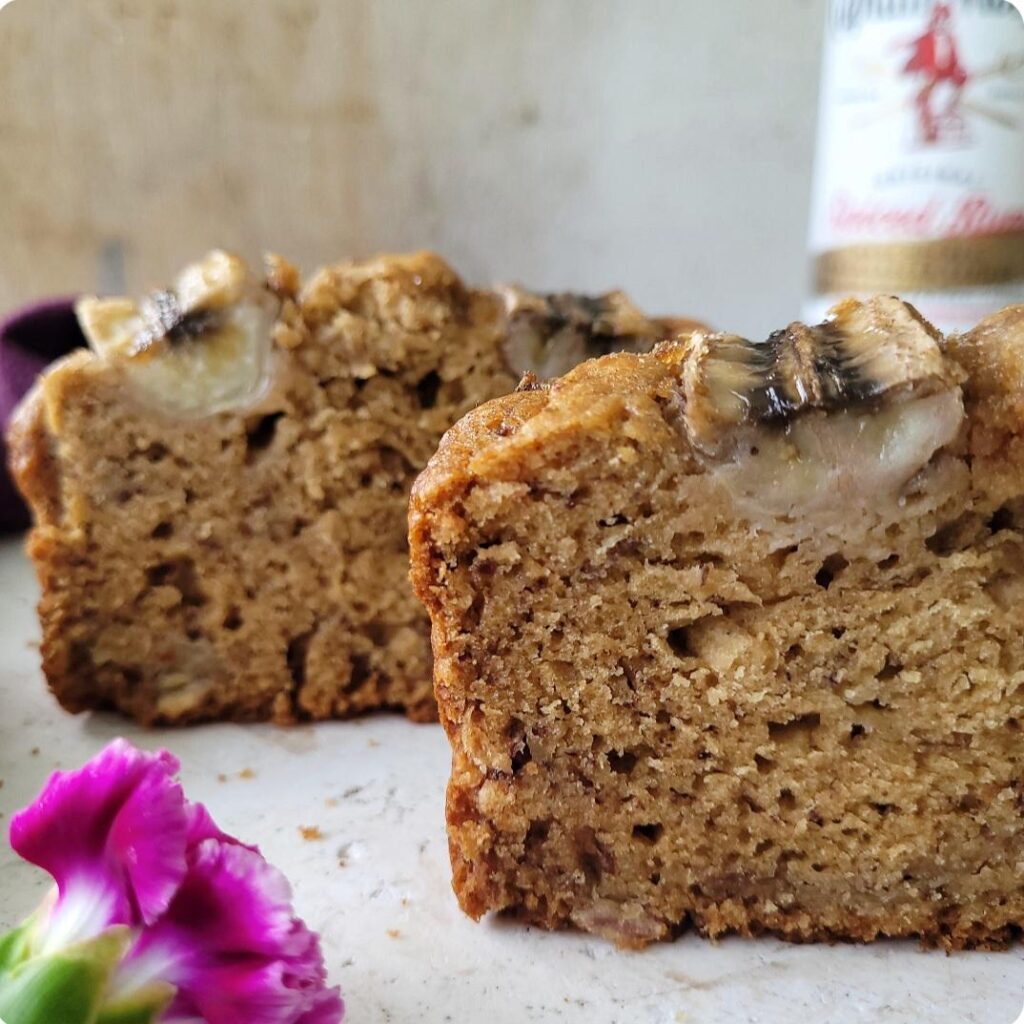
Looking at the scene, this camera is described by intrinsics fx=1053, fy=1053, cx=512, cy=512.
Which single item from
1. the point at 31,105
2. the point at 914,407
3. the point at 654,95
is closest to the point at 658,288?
the point at 654,95

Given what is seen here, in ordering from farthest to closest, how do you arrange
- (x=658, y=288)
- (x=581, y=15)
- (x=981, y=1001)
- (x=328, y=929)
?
(x=658, y=288)
(x=581, y=15)
(x=328, y=929)
(x=981, y=1001)

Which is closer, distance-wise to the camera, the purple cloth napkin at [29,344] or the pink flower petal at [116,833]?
the pink flower petal at [116,833]

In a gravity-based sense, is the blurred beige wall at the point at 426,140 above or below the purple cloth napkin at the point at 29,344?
above

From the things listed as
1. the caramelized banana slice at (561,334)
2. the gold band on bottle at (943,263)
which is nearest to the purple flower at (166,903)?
the caramelized banana slice at (561,334)

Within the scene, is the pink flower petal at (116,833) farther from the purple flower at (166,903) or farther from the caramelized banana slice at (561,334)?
the caramelized banana slice at (561,334)

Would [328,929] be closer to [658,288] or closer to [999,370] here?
[999,370]

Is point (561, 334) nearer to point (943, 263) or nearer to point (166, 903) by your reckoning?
point (943, 263)
